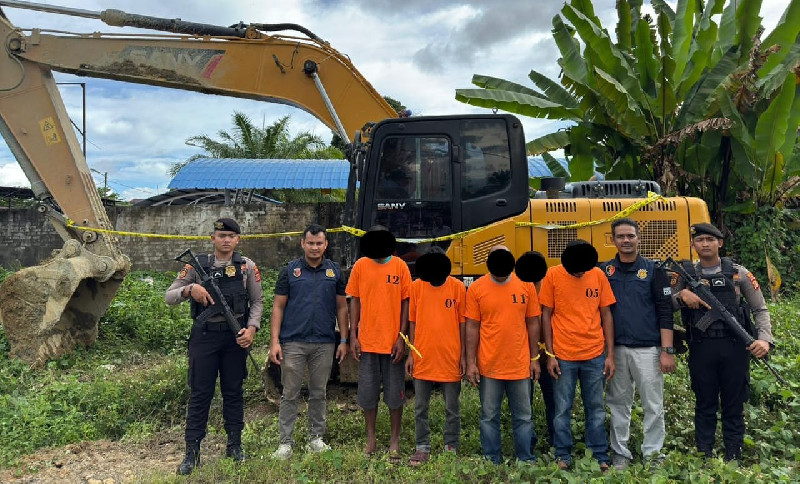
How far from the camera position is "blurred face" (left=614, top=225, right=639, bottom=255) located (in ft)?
12.5

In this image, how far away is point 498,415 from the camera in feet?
12.5

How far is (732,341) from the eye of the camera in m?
3.77

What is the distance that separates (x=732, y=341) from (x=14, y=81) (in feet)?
24.4

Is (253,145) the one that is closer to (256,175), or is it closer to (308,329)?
(256,175)

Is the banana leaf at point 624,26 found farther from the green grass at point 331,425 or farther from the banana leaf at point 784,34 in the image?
the green grass at point 331,425

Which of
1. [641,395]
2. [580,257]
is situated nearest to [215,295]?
[580,257]

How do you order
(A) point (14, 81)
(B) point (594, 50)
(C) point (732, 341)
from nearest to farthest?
(C) point (732, 341) < (A) point (14, 81) < (B) point (594, 50)

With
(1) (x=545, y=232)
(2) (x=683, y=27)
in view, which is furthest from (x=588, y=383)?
(2) (x=683, y=27)

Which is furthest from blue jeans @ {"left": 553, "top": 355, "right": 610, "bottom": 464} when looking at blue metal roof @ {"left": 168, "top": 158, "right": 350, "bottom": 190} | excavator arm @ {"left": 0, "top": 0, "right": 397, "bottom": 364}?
blue metal roof @ {"left": 168, "top": 158, "right": 350, "bottom": 190}

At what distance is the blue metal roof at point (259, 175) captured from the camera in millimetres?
15391

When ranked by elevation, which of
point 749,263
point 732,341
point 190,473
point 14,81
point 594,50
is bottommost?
point 190,473

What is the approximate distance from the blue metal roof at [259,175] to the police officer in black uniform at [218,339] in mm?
11646

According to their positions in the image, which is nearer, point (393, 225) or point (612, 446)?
point (612, 446)

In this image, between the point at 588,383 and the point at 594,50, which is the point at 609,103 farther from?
the point at 588,383
